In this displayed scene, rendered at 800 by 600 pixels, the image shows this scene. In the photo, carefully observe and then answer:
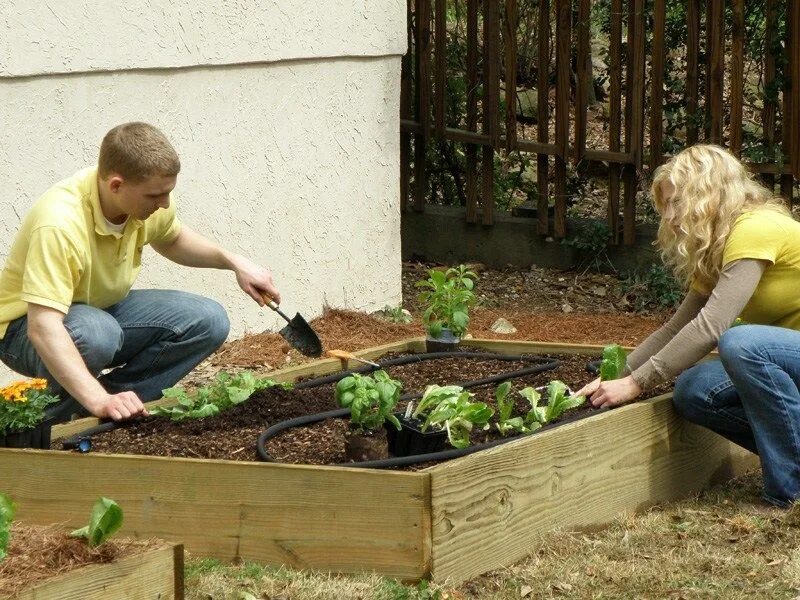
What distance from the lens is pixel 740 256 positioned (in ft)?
14.4

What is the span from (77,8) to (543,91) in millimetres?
3470

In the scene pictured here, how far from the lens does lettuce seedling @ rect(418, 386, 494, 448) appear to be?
425 cm

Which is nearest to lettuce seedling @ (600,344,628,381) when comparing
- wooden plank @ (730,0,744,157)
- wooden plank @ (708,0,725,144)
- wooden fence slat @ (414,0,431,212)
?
wooden plank @ (730,0,744,157)

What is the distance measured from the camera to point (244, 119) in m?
7.04

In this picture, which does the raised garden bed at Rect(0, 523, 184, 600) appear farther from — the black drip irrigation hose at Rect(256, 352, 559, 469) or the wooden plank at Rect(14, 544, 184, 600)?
the black drip irrigation hose at Rect(256, 352, 559, 469)

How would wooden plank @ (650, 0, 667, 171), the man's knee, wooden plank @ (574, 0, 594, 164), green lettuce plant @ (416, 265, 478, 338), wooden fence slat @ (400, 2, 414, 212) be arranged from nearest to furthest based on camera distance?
the man's knee < green lettuce plant @ (416, 265, 478, 338) < wooden plank @ (650, 0, 667, 171) < wooden plank @ (574, 0, 594, 164) < wooden fence slat @ (400, 2, 414, 212)

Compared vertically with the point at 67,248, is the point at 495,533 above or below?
below

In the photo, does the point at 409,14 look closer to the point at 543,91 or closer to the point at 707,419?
the point at 543,91

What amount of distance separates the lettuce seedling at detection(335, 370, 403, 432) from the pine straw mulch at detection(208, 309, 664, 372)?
92.9 inches

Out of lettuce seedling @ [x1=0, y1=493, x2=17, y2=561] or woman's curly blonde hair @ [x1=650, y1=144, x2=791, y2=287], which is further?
woman's curly blonde hair @ [x1=650, y1=144, x2=791, y2=287]

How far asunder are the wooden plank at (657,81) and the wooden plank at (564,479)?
3.57 metres

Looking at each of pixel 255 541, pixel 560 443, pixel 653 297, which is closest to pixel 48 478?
pixel 255 541

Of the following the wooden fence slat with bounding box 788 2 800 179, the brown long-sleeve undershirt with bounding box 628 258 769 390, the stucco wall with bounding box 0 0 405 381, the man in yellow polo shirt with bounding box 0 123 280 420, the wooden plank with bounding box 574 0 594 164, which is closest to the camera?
the man in yellow polo shirt with bounding box 0 123 280 420

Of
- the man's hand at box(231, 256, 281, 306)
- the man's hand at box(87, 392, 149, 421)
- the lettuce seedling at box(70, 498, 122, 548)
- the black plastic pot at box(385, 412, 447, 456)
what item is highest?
the man's hand at box(231, 256, 281, 306)
